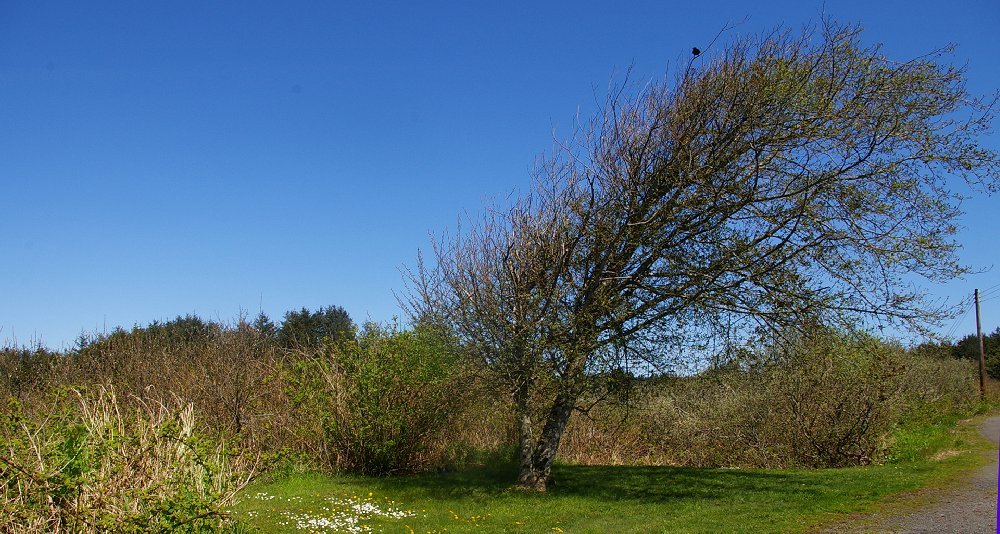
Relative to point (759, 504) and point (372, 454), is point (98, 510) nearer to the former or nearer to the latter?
point (759, 504)

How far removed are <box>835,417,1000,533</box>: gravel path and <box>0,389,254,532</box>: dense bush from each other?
752 centimetres

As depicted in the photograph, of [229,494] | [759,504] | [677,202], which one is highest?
[677,202]

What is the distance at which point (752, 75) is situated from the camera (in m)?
11.5

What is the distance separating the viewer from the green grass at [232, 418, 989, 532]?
976cm

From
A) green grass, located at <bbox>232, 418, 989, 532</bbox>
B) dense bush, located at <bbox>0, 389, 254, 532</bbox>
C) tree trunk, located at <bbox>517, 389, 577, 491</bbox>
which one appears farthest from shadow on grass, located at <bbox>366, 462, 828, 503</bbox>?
dense bush, located at <bbox>0, 389, 254, 532</bbox>

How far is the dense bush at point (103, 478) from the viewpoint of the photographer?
573 cm

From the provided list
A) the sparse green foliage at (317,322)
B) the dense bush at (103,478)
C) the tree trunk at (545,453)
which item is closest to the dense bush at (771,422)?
the tree trunk at (545,453)

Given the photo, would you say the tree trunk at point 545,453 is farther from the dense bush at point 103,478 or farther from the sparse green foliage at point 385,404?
the dense bush at point 103,478

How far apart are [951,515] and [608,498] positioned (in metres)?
4.91

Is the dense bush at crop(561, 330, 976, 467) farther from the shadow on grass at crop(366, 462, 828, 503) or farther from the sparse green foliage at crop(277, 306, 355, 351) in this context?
the sparse green foliage at crop(277, 306, 355, 351)

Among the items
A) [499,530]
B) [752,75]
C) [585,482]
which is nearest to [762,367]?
[585,482]

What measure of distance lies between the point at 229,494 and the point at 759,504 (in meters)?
7.88

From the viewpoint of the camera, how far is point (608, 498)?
39.1 feet

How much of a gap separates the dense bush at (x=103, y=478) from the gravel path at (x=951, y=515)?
7517 mm
